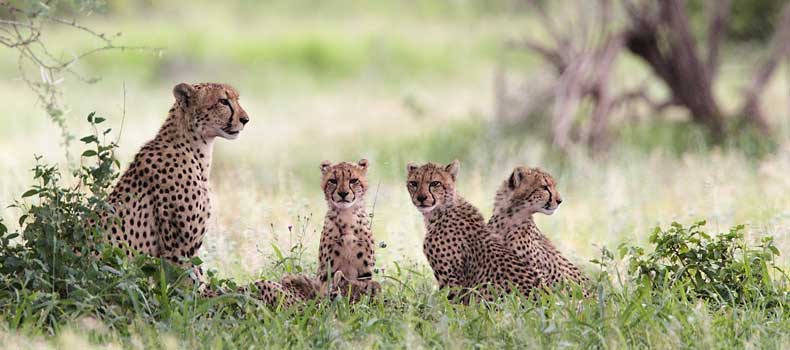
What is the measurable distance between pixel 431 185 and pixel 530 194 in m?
0.48

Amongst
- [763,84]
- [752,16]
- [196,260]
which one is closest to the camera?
[196,260]

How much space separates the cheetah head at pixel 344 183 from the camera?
551cm

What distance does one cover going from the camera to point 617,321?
16.0ft

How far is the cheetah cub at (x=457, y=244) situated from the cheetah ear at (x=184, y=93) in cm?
112

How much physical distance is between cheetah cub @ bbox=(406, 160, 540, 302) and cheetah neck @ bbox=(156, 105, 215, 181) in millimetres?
1005

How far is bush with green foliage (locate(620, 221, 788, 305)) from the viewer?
17.9 ft

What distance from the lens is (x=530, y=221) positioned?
19.1ft

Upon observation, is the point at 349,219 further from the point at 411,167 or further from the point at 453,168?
the point at 453,168

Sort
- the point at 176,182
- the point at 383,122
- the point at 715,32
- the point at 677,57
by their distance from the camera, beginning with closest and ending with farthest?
1. the point at 176,182
2. the point at 677,57
3. the point at 715,32
4. the point at 383,122

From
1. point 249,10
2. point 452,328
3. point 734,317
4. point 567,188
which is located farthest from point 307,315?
point 249,10

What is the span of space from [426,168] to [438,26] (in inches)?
785

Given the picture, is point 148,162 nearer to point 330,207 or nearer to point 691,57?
point 330,207

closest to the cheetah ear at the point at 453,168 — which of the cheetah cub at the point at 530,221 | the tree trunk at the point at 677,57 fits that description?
the cheetah cub at the point at 530,221

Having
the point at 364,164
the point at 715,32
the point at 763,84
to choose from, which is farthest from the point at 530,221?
the point at 715,32
